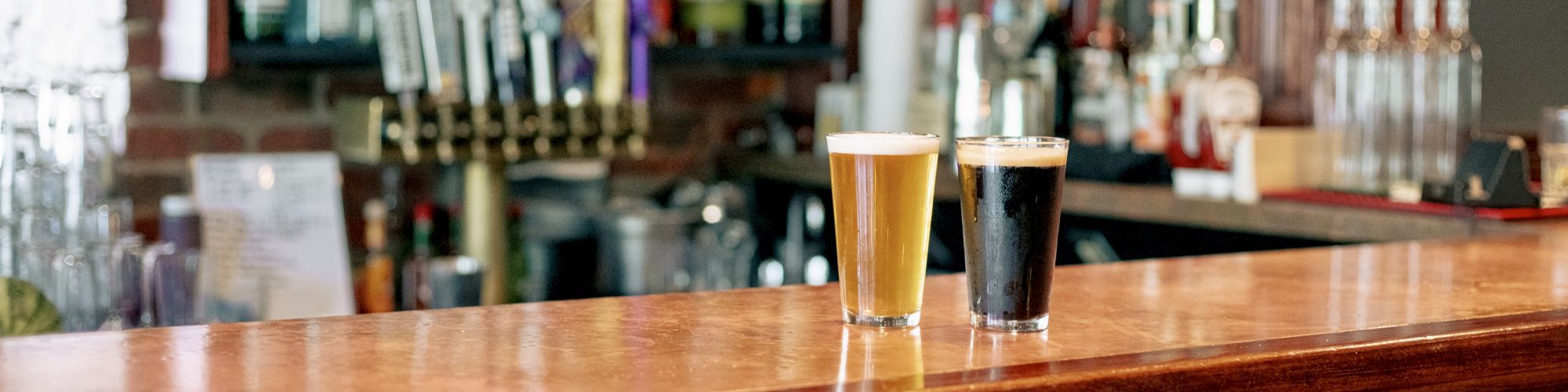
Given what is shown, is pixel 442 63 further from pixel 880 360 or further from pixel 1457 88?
pixel 880 360

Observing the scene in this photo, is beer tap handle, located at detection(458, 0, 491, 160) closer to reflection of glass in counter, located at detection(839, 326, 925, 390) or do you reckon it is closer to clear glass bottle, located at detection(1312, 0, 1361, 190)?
clear glass bottle, located at detection(1312, 0, 1361, 190)

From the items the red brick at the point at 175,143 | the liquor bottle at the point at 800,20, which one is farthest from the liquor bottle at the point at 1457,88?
the red brick at the point at 175,143

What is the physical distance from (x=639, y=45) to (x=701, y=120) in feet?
1.82

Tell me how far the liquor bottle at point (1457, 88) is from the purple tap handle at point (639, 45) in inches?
50.2

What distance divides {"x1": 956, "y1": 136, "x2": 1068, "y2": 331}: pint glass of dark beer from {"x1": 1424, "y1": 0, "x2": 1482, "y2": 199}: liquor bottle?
1355 millimetres

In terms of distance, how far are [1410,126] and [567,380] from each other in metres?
1.70

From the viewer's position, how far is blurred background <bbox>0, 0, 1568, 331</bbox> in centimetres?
192

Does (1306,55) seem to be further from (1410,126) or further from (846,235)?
(846,235)

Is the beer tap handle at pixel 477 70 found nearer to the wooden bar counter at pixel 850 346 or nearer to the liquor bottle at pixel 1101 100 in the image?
the liquor bottle at pixel 1101 100

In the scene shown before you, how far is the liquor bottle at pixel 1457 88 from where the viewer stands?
206 centimetres

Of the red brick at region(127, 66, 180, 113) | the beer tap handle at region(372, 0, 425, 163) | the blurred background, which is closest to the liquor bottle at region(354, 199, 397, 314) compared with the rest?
the blurred background

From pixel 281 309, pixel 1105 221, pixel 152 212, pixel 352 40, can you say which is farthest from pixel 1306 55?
pixel 152 212

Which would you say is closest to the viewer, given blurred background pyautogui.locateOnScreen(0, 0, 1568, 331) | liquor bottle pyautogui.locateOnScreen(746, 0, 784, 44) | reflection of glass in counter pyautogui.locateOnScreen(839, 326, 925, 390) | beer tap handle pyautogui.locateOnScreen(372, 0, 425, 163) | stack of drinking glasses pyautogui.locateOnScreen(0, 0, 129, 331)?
reflection of glass in counter pyautogui.locateOnScreen(839, 326, 925, 390)

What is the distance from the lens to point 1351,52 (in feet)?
7.01
